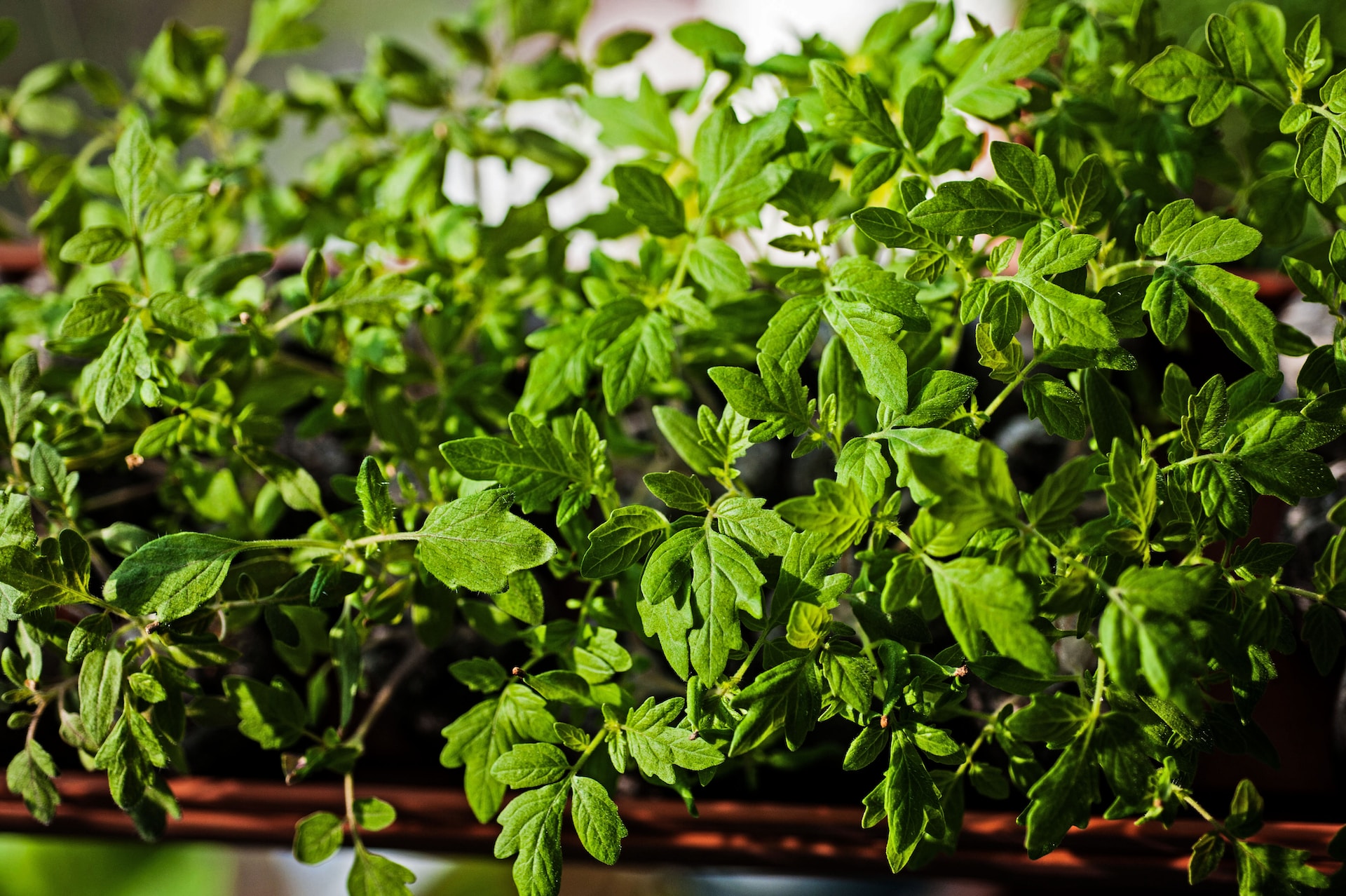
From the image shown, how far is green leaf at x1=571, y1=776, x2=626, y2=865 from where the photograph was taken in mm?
491

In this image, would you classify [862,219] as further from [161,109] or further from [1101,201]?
[161,109]

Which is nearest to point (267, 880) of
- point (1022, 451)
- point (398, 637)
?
point (398, 637)

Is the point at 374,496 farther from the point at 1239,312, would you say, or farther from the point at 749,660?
the point at 1239,312

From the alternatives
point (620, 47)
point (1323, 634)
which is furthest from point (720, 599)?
point (620, 47)

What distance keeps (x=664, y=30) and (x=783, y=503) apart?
1587 mm

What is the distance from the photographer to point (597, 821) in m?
0.50

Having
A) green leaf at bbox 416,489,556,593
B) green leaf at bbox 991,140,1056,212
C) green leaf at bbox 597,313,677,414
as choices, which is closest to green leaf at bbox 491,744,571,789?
green leaf at bbox 416,489,556,593

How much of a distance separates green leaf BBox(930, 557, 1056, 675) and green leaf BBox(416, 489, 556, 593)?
205 millimetres

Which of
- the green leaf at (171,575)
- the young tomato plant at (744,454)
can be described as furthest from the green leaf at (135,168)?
the green leaf at (171,575)

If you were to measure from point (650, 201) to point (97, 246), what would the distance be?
1.26 ft

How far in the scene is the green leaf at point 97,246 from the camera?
60cm

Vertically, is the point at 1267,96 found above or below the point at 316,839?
→ above

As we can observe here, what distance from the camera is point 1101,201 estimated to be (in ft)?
1.94

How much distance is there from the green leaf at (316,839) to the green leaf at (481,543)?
0.76ft
